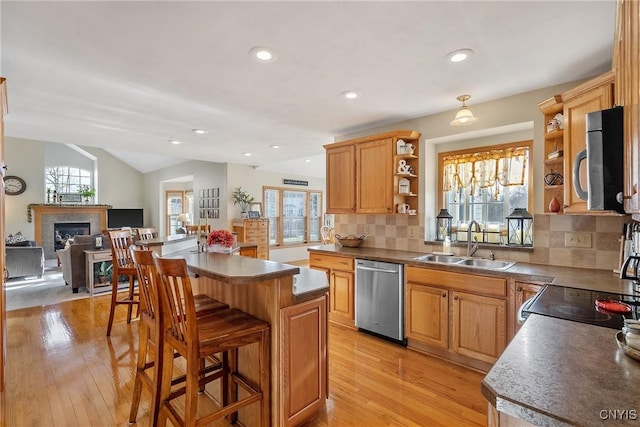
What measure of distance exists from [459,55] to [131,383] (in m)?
3.52

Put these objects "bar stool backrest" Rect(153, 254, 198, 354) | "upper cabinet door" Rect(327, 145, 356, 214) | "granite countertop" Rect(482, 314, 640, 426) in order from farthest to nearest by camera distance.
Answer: "upper cabinet door" Rect(327, 145, 356, 214)
"bar stool backrest" Rect(153, 254, 198, 354)
"granite countertop" Rect(482, 314, 640, 426)

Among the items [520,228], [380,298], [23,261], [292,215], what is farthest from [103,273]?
[520,228]

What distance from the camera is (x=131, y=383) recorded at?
2426 mm

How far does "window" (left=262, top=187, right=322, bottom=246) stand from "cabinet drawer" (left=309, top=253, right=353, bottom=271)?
14.8 ft

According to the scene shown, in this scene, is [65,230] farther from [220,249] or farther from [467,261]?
[467,261]

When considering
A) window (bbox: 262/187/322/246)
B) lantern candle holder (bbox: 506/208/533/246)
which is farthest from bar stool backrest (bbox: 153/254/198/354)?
window (bbox: 262/187/322/246)

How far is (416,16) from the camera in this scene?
67.3 inches

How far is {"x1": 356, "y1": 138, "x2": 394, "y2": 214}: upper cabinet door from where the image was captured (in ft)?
11.3

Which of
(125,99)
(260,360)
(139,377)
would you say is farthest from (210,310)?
(125,99)

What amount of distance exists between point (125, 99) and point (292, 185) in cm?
588

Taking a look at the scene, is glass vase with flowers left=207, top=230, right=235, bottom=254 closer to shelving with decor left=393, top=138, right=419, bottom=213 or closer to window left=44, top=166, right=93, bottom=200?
shelving with decor left=393, top=138, right=419, bottom=213

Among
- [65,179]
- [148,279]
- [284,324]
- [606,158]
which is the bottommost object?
[284,324]

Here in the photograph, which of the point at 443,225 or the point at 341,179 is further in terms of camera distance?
the point at 341,179

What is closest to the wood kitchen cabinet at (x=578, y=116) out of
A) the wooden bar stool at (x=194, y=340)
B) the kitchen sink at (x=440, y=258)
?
the kitchen sink at (x=440, y=258)
